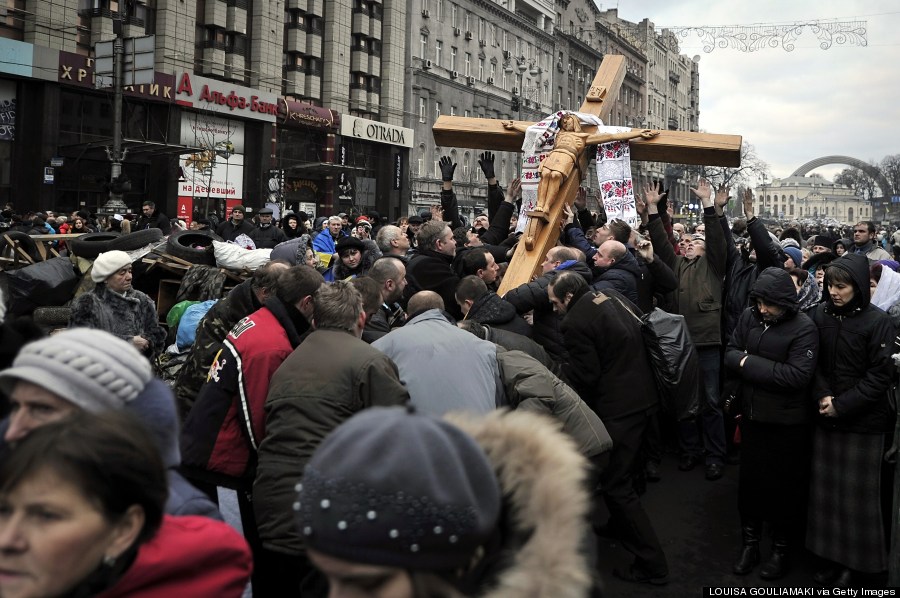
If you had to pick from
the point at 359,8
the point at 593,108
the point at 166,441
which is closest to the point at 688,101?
the point at 359,8

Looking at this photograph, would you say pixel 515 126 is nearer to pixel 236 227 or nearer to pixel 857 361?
pixel 857 361

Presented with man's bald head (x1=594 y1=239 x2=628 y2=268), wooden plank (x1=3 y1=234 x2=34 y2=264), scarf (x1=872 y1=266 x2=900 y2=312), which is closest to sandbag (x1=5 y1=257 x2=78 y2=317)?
wooden plank (x1=3 y1=234 x2=34 y2=264)

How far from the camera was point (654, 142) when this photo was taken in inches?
334

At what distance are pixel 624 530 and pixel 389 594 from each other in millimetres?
4040

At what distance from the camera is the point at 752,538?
5.30 m

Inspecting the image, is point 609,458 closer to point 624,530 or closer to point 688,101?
point 624,530

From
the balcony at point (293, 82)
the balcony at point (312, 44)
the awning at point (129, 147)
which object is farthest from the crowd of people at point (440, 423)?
the balcony at point (312, 44)

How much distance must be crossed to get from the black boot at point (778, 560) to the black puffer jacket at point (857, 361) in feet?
2.59

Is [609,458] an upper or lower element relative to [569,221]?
lower

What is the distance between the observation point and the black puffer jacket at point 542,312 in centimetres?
595

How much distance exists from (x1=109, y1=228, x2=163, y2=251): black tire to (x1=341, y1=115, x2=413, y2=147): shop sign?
33443 mm

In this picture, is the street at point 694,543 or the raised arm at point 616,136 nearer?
the street at point 694,543

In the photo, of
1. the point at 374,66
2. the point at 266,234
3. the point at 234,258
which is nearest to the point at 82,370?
the point at 234,258

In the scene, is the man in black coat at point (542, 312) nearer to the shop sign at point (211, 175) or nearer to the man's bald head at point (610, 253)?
the man's bald head at point (610, 253)
